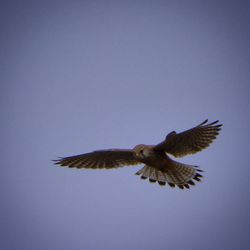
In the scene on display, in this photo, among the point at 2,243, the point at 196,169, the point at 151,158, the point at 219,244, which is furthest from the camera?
the point at 219,244

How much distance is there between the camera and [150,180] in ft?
26.3

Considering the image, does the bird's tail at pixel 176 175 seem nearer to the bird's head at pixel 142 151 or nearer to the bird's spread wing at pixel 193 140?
the bird's spread wing at pixel 193 140

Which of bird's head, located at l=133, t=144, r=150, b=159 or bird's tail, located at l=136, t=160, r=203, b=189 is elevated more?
bird's head, located at l=133, t=144, r=150, b=159

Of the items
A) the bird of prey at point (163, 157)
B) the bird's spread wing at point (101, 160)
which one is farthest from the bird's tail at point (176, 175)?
the bird's spread wing at point (101, 160)

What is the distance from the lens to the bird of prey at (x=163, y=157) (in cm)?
739

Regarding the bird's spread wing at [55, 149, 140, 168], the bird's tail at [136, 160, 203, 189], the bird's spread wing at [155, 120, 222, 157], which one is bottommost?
the bird's tail at [136, 160, 203, 189]

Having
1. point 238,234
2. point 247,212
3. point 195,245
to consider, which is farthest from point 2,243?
point 247,212

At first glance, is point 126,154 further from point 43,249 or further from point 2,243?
point 43,249

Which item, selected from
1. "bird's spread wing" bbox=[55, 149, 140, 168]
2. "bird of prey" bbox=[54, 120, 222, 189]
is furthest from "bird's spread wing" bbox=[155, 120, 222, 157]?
"bird's spread wing" bbox=[55, 149, 140, 168]

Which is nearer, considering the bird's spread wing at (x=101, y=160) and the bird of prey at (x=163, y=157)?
the bird of prey at (x=163, y=157)

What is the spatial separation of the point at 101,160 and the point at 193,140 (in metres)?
1.75

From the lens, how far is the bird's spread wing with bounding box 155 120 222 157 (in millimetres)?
7447

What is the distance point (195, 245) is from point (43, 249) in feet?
32.8

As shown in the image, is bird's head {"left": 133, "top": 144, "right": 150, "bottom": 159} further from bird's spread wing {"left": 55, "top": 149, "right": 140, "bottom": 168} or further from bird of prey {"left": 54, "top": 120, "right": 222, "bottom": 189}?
bird's spread wing {"left": 55, "top": 149, "right": 140, "bottom": 168}
